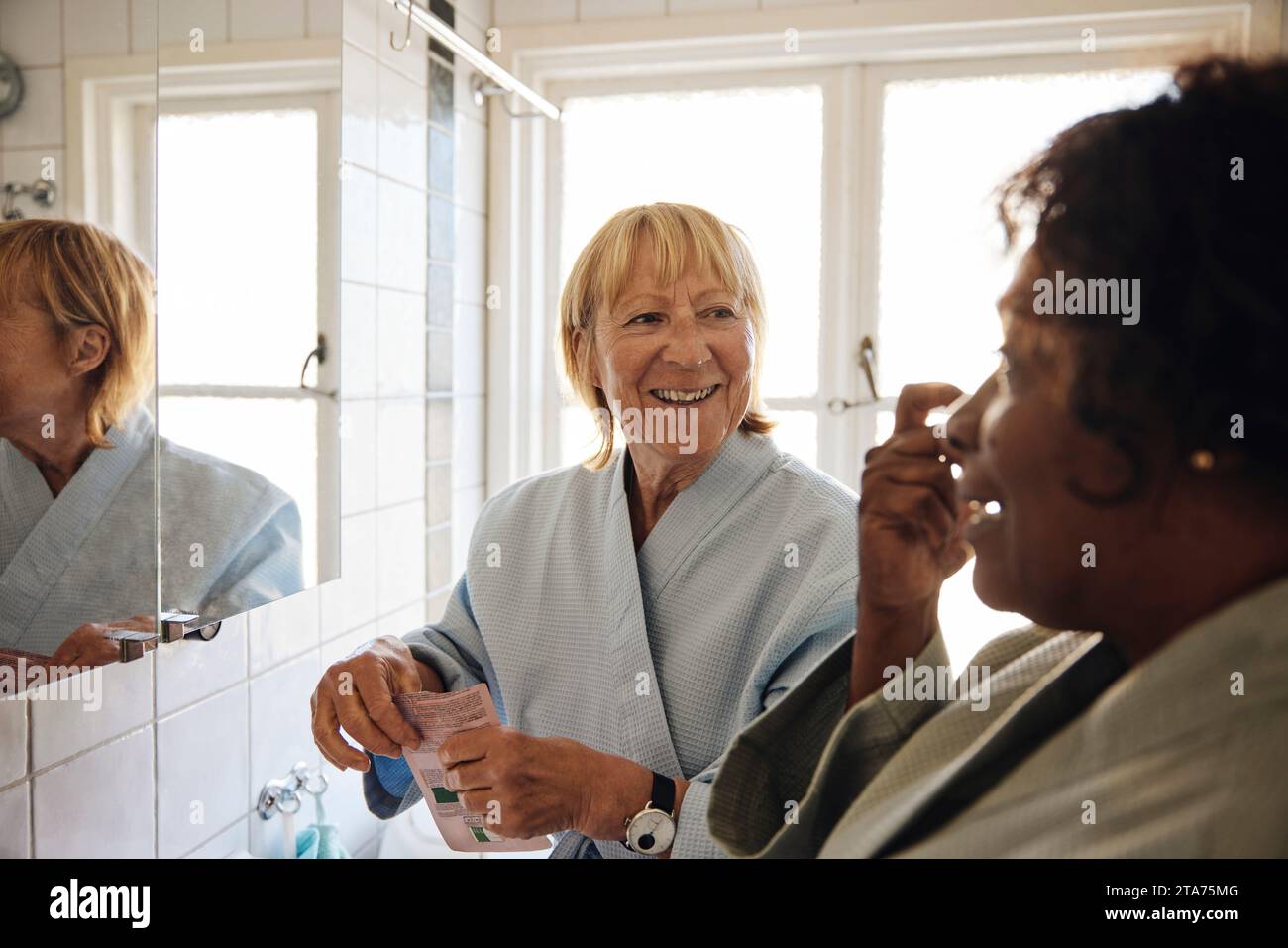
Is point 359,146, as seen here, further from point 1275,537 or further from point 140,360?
point 1275,537

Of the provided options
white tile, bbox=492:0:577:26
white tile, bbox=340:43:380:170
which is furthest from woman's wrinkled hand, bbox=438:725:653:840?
white tile, bbox=492:0:577:26

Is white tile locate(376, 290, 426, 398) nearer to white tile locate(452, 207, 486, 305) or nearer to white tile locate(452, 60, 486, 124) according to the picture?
white tile locate(452, 207, 486, 305)

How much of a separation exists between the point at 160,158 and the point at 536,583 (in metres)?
0.47

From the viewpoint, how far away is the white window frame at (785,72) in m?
1.57

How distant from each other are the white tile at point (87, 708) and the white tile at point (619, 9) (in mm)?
1293

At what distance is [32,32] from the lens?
65 cm

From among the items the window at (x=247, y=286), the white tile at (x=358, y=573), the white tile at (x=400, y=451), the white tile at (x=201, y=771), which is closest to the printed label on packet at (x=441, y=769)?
the window at (x=247, y=286)

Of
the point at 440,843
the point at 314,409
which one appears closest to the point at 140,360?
the point at 314,409

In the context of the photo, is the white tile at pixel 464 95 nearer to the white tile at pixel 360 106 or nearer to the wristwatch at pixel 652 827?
the white tile at pixel 360 106

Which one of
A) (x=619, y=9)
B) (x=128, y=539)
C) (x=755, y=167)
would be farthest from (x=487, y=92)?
(x=128, y=539)

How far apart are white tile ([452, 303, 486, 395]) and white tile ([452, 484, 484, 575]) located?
188 millimetres

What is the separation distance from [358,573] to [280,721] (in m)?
0.26

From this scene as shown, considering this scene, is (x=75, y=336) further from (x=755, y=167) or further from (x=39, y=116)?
(x=755, y=167)
